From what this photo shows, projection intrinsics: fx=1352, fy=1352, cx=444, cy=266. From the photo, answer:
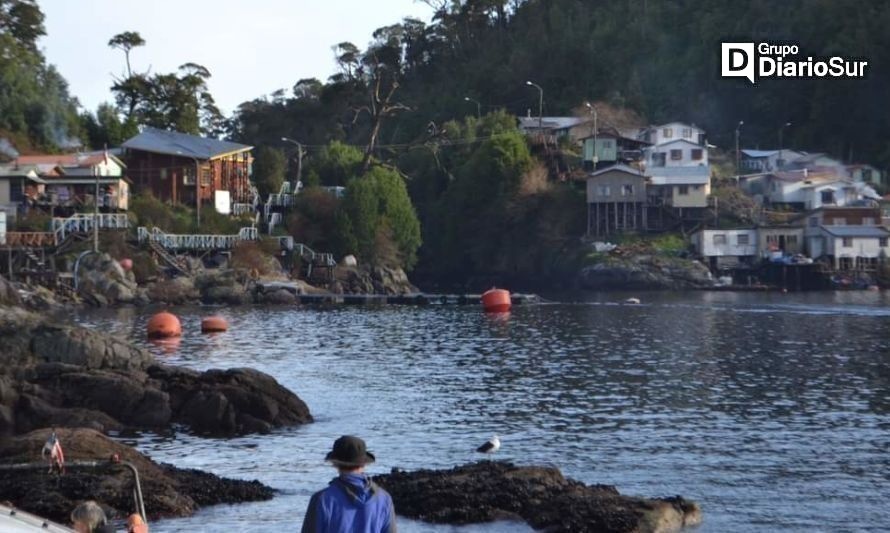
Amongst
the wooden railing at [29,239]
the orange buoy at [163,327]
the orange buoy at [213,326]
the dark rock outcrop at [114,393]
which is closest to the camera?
the dark rock outcrop at [114,393]

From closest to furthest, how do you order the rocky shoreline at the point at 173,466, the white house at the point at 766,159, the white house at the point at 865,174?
the rocky shoreline at the point at 173,466 → the white house at the point at 865,174 → the white house at the point at 766,159

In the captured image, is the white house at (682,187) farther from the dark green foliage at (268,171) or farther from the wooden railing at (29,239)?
the wooden railing at (29,239)

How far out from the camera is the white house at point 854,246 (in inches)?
4385

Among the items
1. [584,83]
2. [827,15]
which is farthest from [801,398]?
[584,83]

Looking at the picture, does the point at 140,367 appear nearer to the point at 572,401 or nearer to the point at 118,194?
the point at 572,401

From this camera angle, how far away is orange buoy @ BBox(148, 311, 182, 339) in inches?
2509

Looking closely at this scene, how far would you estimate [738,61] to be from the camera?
476 ft

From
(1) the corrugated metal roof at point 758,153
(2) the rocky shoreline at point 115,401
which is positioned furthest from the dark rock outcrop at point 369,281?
(2) the rocky shoreline at point 115,401

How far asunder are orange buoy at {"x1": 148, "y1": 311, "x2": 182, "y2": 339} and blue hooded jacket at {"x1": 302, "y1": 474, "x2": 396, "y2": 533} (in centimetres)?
5349

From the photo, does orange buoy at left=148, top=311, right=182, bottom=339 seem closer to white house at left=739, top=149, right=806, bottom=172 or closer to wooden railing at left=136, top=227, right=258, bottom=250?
wooden railing at left=136, top=227, right=258, bottom=250

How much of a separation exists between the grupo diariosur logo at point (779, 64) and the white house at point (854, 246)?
26514 millimetres

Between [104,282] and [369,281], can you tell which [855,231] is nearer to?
[369,281]

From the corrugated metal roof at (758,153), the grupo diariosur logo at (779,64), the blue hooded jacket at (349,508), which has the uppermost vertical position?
the grupo diariosur logo at (779,64)

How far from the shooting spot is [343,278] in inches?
4222
